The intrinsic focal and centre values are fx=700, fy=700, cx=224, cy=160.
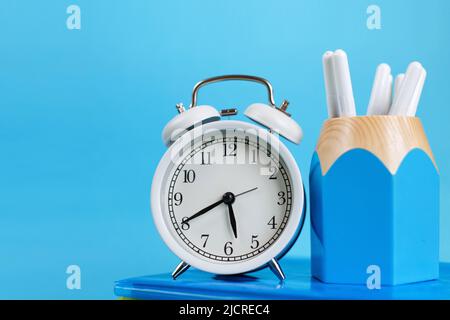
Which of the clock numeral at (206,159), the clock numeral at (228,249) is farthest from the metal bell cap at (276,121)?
the clock numeral at (228,249)

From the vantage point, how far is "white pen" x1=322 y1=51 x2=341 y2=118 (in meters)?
1.35

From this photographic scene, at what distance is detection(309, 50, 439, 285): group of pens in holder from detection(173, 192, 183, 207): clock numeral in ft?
0.85

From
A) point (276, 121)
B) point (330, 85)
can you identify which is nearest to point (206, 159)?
point (276, 121)

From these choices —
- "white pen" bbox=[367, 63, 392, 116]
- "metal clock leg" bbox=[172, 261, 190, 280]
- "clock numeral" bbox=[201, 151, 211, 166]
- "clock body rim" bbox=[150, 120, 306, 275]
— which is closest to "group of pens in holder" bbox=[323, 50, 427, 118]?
"white pen" bbox=[367, 63, 392, 116]

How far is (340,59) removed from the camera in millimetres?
1323

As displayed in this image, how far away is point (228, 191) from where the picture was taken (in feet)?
4.42

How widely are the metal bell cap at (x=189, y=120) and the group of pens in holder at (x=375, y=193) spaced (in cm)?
23

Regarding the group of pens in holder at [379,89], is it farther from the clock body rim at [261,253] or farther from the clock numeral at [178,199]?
the clock numeral at [178,199]

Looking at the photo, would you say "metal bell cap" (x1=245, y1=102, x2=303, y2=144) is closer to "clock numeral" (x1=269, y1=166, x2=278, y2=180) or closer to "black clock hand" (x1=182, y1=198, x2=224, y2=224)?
"clock numeral" (x1=269, y1=166, x2=278, y2=180)

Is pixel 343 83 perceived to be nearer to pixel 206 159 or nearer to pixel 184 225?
pixel 206 159

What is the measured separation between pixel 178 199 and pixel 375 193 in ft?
1.23

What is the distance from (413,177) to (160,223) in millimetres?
484

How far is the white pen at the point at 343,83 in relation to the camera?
1.33 m
